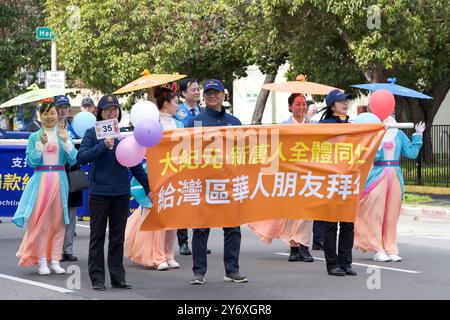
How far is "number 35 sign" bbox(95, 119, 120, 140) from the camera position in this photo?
10188 millimetres

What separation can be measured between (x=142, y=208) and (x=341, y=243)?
2340 millimetres

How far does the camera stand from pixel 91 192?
10445 mm

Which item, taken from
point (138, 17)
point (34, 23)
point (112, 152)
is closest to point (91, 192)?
point (112, 152)

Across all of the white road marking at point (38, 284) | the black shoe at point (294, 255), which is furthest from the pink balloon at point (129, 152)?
the black shoe at point (294, 255)

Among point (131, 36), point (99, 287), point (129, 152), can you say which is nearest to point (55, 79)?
point (131, 36)

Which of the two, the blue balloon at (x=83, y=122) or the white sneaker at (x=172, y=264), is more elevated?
the blue balloon at (x=83, y=122)

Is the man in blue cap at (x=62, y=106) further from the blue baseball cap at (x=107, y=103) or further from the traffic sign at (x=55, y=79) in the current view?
the traffic sign at (x=55, y=79)

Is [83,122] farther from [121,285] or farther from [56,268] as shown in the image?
[121,285]

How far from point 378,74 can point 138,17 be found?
765 cm

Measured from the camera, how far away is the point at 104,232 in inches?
410

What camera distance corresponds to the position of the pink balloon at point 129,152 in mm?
10125

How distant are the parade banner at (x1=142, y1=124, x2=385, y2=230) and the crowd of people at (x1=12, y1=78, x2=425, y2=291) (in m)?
0.26

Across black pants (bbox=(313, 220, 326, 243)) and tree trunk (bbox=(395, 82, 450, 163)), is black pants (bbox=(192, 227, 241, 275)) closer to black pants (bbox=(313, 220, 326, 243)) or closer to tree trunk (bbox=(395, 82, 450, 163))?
black pants (bbox=(313, 220, 326, 243))

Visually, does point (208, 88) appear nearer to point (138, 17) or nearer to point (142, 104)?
point (142, 104)
